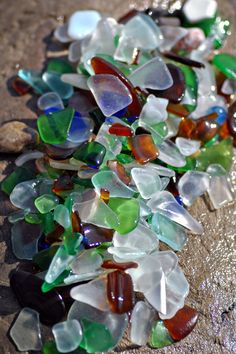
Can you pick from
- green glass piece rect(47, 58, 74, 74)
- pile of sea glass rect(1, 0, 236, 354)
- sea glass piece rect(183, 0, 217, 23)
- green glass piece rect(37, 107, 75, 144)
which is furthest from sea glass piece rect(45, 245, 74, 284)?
sea glass piece rect(183, 0, 217, 23)

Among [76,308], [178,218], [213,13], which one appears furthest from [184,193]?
[213,13]

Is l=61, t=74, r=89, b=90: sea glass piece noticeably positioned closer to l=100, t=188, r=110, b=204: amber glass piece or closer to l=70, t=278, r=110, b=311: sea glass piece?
l=100, t=188, r=110, b=204: amber glass piece

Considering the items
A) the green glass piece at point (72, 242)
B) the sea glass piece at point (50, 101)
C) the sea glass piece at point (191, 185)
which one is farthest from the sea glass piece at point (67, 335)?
the sea glass piece at point (50, 101)

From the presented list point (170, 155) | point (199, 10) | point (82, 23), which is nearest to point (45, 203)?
point (170, 155)

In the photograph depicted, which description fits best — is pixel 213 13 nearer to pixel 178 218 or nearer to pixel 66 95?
pixel 66 95

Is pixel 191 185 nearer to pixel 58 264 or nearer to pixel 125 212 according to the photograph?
pixel 125 212

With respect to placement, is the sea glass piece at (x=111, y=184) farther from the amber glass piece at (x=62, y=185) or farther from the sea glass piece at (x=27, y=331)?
the sea glass piece at (x=27, y=331)
